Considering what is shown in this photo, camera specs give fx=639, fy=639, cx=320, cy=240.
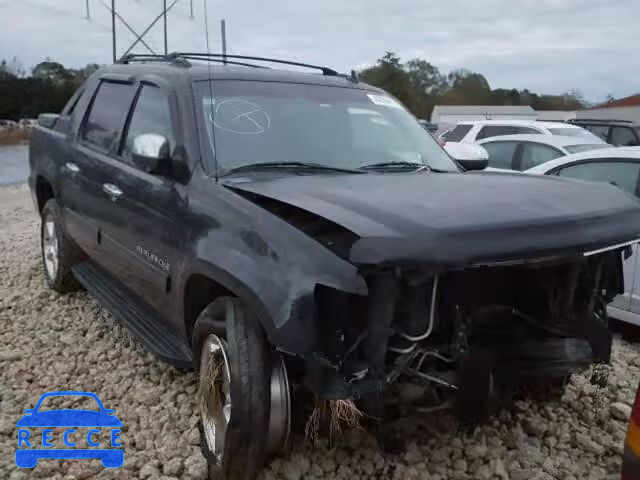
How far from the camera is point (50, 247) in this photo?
5.61m

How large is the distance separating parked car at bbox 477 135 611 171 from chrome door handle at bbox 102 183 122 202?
6.09 meters

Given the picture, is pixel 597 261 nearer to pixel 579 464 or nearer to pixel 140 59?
pixel 579 464

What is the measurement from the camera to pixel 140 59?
4668mm

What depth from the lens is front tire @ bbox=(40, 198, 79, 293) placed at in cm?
514

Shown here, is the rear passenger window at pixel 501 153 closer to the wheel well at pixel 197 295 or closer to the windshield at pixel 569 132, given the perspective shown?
the windshield at pixel 569 132

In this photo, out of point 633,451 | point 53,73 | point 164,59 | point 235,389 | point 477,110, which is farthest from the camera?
point 477,110

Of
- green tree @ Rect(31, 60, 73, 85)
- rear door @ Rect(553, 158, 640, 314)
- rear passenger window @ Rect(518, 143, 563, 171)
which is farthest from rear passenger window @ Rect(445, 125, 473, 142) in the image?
green tree @ Rect(31, 60, 73, 85)

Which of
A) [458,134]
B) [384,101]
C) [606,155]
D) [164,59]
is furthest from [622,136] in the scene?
[164,59]

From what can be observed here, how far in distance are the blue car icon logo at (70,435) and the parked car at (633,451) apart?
2.19 m

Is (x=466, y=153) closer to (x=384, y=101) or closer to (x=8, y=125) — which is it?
(x=384, y=101)

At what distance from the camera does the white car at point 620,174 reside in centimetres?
453

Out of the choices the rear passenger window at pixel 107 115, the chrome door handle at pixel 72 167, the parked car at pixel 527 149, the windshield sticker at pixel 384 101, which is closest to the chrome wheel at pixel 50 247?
the chrome door handle at pixel 72 167

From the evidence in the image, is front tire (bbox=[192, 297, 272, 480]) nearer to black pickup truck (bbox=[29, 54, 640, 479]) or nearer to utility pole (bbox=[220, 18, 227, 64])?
black pickup truck (bbox=[29, 54, 640, 479])

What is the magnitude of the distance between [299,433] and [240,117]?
1.67m
